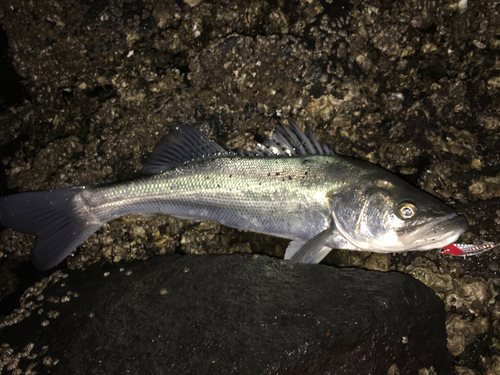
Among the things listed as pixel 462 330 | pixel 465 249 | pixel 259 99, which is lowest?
pixel 462 330

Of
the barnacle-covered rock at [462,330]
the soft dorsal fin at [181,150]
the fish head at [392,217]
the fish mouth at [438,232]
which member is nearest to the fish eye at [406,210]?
the fish head at [392,217]

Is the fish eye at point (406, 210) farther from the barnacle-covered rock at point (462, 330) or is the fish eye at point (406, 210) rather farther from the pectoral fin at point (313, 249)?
the barnacle-covered rock at point (462, 330)

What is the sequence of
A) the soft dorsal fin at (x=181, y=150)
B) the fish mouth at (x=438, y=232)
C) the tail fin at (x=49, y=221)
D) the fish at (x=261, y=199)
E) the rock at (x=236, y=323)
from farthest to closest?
the soft dorsal fin at (x=181, y=150)
the tail fin at (x=49, y=221)
the fish at (x=261, y=199)
the fish mouth at (x=438, y=232)
the rock at (x=236, y=323)

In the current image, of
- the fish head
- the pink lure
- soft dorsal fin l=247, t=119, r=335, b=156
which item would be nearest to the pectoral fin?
the fish head

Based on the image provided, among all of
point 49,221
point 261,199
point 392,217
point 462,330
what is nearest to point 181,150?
point 261,199

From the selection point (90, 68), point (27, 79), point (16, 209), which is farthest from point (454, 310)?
point (27, 79)

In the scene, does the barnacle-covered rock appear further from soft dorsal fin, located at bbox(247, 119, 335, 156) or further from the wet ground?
soft dorsal fin, located at bbox(247, 119, 335, 156)

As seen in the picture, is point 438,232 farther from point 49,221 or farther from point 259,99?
point 49,221
